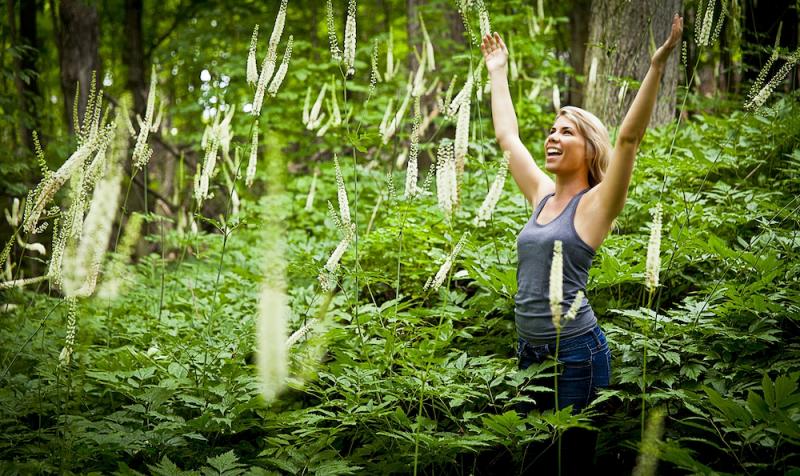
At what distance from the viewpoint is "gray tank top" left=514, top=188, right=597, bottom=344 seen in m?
2.54

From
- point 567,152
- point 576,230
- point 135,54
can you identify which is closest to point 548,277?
point 576,230

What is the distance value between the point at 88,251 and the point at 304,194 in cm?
404

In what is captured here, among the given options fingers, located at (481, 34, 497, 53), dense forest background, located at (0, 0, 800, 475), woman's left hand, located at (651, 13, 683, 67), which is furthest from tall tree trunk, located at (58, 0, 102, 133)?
woman's left hand, located at (651, 13, 683, 67)

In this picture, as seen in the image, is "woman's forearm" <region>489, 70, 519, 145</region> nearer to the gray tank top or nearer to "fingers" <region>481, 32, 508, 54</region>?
"fingers" <region>481, 32, 508, 54</region>

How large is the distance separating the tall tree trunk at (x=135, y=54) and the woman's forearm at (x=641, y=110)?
817 centimetres

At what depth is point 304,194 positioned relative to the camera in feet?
22.3

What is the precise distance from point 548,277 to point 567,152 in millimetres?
630

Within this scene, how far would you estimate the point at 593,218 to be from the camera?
2504mm

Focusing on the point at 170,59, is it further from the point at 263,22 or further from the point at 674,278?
the point at 674,278

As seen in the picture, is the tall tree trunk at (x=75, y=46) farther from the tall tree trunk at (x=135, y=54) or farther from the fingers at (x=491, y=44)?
the fingers at (x=491, y=44)

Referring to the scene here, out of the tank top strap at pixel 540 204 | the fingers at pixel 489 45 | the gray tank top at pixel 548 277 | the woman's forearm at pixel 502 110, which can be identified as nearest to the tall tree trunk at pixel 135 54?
the fingers at pixel 489 45

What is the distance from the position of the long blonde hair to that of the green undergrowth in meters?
0.47

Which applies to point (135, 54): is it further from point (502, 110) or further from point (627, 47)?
point (502, 110)

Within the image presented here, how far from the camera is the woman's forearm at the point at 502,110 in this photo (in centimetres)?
331
